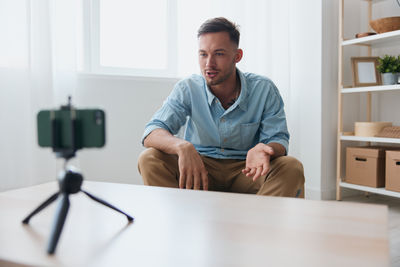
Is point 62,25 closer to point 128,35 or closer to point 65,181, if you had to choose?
point 128,35

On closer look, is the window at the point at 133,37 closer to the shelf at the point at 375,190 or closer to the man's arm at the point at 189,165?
the man's arm at the point at 189,165

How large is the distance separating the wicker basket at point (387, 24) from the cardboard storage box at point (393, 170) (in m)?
0.76

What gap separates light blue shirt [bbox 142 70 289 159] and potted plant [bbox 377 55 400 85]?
1.08m

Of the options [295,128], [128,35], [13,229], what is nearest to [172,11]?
[128,35]

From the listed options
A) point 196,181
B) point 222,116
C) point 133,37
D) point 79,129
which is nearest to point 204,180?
point 196,181

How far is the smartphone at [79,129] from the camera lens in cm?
66

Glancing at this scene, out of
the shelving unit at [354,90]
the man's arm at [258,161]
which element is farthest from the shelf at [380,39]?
the man's arm at [258,161]

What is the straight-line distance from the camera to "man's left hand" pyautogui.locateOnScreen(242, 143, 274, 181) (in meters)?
1.23

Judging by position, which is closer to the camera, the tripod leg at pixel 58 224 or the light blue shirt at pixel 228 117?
the tripod leg at pixel 58 224

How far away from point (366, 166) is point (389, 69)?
2.06 ft

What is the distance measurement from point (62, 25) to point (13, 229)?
5.32 ft

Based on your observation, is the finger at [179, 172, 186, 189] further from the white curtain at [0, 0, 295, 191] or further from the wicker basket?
the wicker basket

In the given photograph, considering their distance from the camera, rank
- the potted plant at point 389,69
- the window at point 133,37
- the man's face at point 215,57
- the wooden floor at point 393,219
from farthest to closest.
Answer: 1. the window at point 133,37
2. the potted plant at point 389,69
3. the man's face at point 215,57
4. the wooden floor at point 393,219

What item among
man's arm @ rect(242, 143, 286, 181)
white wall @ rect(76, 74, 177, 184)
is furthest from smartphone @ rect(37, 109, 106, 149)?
white wall @ rect(76, 74, 177, 184)
